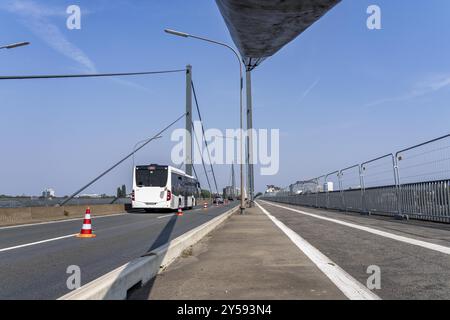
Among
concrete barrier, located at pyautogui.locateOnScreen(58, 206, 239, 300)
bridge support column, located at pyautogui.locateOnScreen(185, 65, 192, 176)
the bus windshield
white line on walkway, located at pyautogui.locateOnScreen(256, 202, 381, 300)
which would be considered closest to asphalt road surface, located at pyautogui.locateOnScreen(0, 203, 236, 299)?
concrete barrier, located at pyautogui.locateOnScreen(58, 206, 239, 300)

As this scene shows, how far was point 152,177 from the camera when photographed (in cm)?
2906

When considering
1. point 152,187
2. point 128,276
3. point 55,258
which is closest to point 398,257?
point 128,276

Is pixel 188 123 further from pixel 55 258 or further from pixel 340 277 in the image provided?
pixel 340 277

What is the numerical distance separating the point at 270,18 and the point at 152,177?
25.3 meters

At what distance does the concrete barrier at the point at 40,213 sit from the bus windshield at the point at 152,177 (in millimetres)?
3117

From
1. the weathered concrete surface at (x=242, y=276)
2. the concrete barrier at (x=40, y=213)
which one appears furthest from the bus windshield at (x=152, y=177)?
the weathered concrete surface at (x=242, y=276)

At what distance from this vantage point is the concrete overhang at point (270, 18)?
4.09 metres

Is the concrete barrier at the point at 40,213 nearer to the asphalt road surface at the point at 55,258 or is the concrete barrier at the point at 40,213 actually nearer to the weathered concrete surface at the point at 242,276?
the asphalt road surface at the point at 55,258

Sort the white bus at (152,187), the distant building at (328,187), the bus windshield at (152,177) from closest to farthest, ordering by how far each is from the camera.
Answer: the white bus at (152,187)
the bus windshield at (152,177)
the distant building at (328,187)

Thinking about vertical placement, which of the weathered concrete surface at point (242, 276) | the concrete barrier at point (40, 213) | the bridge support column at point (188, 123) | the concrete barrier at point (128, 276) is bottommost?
the weathered concrete surface at point (242, 276)

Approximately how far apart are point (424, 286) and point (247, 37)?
3.57 m
